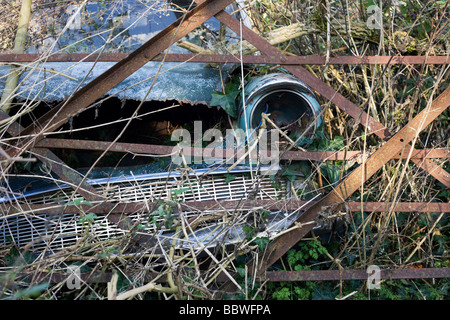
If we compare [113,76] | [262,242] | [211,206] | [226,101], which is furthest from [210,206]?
[113,76]

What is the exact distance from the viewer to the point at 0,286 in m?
2.58

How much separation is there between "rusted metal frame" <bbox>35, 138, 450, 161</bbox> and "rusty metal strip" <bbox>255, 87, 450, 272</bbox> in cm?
13

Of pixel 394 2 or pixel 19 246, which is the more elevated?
pixel 394 2

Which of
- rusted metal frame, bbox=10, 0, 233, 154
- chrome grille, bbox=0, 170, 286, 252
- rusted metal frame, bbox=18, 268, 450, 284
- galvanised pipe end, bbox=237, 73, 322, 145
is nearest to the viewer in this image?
rusted metal frame, bbox=10, 0, 233, 154

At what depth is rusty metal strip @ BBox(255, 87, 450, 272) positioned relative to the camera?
3.66 metres

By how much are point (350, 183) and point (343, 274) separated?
76cm

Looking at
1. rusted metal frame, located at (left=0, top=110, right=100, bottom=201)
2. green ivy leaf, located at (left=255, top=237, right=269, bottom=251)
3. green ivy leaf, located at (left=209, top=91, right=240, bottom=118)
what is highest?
green ivy leaf, located at (left=209, top=91, right=240, bottom=118)

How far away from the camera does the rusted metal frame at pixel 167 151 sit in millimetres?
3551

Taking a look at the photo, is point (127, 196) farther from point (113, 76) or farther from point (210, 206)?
point (113, 76)

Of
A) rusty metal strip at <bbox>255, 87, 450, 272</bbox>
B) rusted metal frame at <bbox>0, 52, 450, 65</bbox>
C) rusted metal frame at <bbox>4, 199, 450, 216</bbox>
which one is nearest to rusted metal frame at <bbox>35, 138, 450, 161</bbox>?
rusty metal strip at <bbox>255, 87, 450, 272</bbox>

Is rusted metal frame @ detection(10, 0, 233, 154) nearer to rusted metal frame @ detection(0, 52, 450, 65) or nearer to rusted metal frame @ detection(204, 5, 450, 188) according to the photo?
rusted metal frame @ detection(0, 52, 450, 65)
